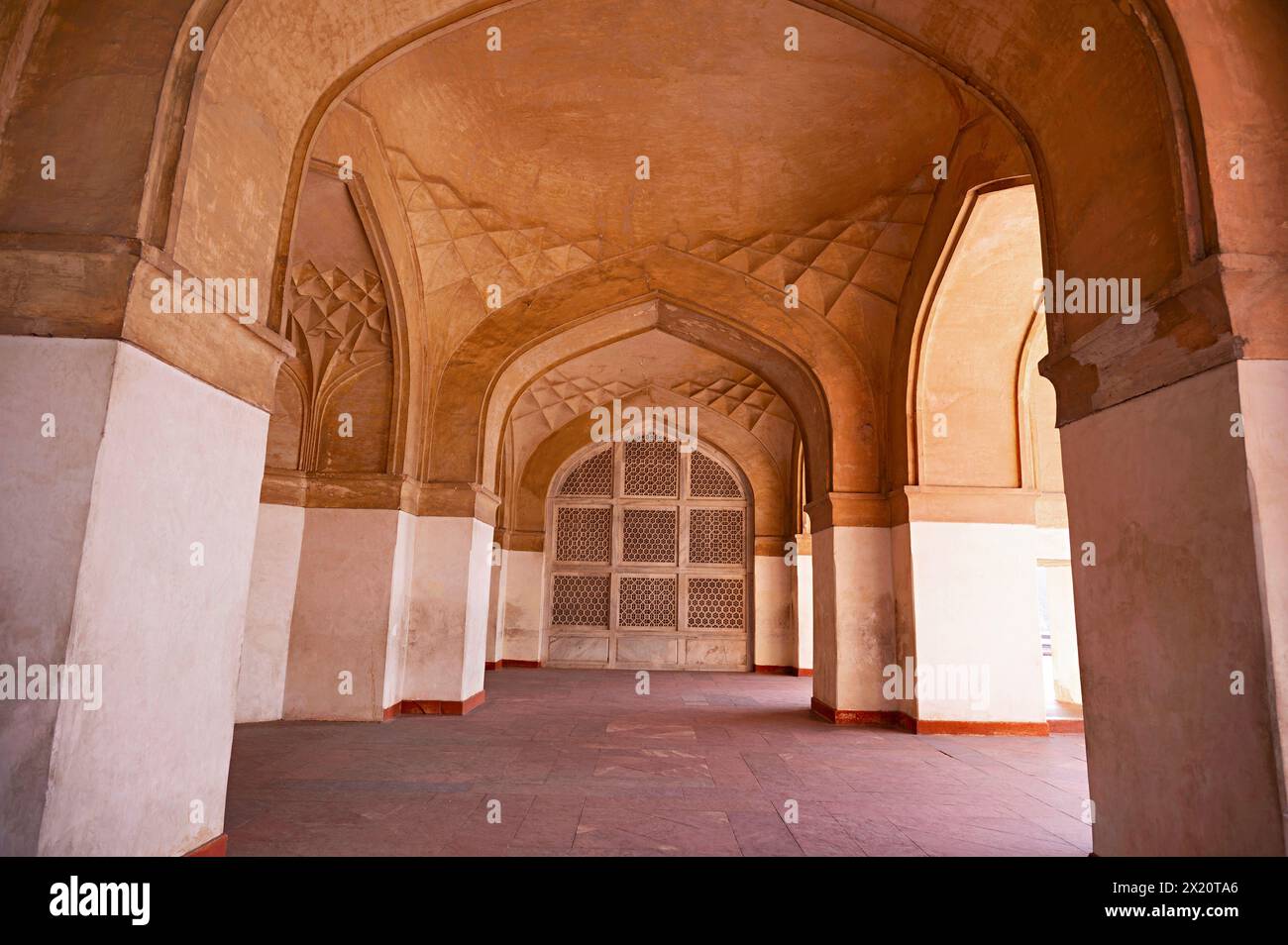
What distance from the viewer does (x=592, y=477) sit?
12.9 metres

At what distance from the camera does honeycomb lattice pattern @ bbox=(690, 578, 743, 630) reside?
12.5 meters

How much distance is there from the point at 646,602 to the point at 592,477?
229 cm

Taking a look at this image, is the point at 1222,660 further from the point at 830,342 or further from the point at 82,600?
the point at 830,342

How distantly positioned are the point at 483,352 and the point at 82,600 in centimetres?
558

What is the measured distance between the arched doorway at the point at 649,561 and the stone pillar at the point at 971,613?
577 centimetres

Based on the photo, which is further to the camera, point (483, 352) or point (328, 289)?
point (483, 352)

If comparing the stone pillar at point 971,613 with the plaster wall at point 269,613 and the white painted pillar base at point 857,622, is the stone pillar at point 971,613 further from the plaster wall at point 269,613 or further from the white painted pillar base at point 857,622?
the plaster wall at point 269,613

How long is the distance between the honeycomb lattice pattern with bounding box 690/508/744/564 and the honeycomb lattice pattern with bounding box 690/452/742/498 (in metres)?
0.32

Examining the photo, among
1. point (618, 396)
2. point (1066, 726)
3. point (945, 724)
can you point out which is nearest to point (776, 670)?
point (618, 396)

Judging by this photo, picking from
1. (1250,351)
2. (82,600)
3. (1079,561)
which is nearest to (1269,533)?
(1250,351)

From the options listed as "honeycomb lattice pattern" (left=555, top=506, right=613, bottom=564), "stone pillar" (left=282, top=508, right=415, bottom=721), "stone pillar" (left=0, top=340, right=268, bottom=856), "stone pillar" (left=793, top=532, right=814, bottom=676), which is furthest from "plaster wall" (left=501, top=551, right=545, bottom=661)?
"stone pillar" (left=0, top=340, right=268, bottom=856)

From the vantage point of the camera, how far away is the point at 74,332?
242 centimetres

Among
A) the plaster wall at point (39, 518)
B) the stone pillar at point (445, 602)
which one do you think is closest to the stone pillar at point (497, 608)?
the stone pillar at point (445, 602)
